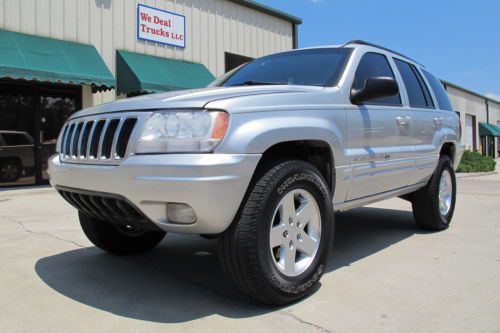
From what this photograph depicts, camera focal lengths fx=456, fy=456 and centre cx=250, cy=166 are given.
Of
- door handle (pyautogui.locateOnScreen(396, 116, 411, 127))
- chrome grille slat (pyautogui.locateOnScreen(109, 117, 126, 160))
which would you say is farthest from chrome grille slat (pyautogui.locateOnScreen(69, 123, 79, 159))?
door handle (pyautogui.locateOnScreen(396, 116, 411, 127))

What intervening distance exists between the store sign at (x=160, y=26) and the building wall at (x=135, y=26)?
0.14 m

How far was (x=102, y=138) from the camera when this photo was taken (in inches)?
112

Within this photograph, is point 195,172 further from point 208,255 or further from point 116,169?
point 208,255

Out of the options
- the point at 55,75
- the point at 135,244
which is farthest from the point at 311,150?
the point at 55,75

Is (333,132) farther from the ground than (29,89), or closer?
closer

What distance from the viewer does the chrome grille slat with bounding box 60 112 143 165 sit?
8.86ft

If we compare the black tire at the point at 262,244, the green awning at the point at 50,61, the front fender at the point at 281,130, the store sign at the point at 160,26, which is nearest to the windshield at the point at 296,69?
the front fender at the point at 281,130

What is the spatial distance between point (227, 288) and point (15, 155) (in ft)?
28.4

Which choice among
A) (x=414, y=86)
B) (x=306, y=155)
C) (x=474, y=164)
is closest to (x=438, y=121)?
(x=414, y=86)

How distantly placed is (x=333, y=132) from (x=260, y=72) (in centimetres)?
118

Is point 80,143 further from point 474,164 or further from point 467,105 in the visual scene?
point 467,105

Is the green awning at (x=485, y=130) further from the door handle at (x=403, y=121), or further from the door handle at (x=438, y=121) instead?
the door handle at (x=403, y=121)

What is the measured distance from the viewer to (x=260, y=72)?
4.14 m

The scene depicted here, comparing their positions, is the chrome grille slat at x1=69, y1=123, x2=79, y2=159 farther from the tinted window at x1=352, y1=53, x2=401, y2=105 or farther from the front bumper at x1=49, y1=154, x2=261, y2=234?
the tinted window at x1=352, y1=53, x2=401, y2=105
